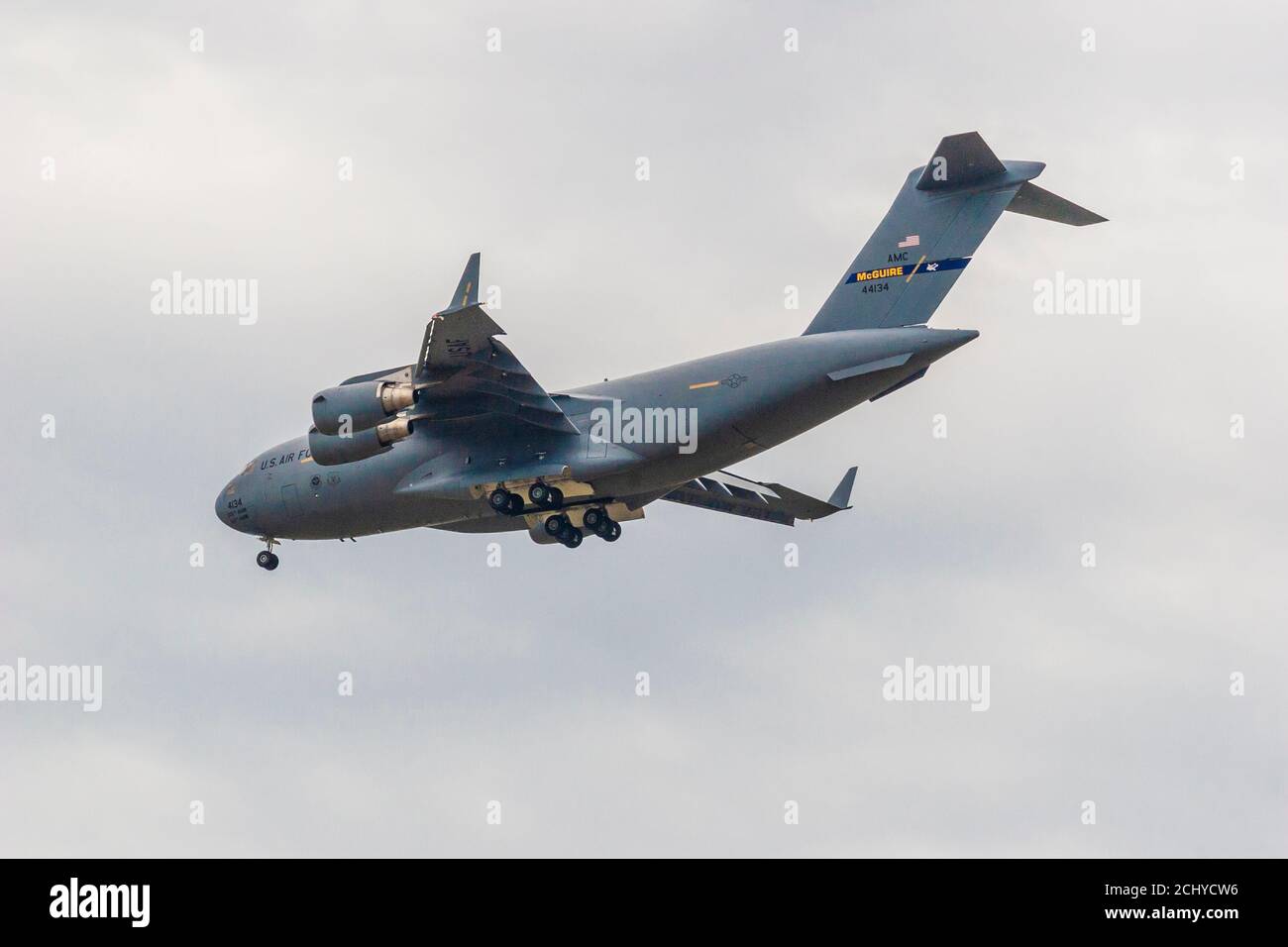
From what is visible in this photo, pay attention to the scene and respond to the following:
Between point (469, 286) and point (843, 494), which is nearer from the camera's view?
point (469, 286)

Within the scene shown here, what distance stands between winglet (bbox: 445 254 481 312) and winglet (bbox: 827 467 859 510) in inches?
310

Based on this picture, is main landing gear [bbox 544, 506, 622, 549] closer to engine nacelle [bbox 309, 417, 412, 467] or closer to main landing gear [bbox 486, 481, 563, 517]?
main landing gear [bbox 486, 481, 563, 517]

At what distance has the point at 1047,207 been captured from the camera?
29.7 metres

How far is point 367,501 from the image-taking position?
32281 mm

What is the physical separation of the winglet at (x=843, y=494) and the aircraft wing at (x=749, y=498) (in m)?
0.13

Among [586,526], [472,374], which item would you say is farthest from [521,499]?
[472,374]

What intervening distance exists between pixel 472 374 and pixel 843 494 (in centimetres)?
700

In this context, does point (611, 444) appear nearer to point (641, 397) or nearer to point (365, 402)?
point (641, 397)

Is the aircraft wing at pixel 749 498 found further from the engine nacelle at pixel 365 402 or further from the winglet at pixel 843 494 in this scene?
the engine nacelle at pixel 365 402

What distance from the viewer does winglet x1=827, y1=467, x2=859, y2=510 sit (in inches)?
1305

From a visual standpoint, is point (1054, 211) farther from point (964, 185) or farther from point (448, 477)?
point (448, 477)

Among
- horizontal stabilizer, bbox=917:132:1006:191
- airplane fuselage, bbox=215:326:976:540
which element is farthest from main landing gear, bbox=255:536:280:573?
horizontal stabilizer, bbox=917:132:1006:191

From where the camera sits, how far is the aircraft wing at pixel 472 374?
91.8 ft

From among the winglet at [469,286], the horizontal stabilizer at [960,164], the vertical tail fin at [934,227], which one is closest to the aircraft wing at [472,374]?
the winglet at [469,286]
